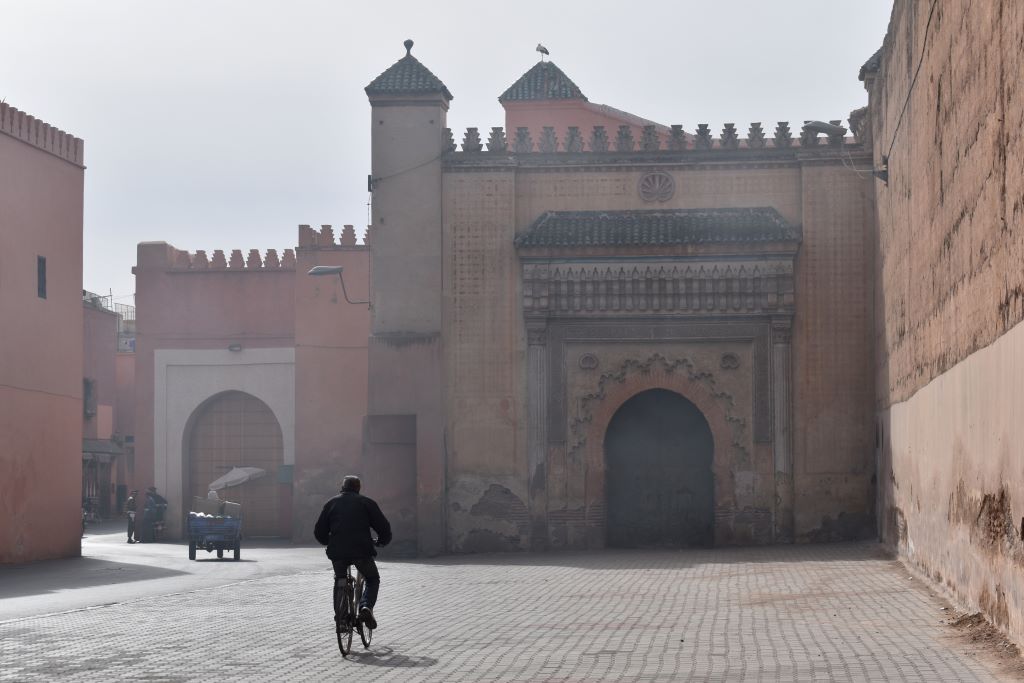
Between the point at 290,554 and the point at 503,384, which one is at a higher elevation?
the point at 503,384

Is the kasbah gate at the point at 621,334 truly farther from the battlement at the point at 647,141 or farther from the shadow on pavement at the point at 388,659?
the shadow on pavement at the point at 388,659

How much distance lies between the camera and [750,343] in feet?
70.3

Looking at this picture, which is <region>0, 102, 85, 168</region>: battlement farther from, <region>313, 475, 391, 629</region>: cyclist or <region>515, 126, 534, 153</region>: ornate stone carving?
<region>313, 475, 391, 629</region>: cyclist

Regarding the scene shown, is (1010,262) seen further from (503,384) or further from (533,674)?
(503,384)

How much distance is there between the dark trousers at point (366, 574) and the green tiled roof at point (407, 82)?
1257 cm

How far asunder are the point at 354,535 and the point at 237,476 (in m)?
20.8

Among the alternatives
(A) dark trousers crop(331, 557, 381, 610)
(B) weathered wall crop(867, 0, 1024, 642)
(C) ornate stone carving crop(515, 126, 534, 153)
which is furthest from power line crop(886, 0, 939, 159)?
(A) dark trousers crop(331, 557, 381, 610)

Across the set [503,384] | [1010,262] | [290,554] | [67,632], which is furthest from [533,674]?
[290,554]

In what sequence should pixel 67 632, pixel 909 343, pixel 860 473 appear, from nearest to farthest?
pixel 67 632
pixel 909 343
pixel 860 473

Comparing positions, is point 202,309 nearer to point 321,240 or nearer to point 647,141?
point 321,240

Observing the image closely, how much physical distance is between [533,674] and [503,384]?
12.8 meters

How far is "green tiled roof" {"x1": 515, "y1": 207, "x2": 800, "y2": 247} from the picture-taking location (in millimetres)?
21297

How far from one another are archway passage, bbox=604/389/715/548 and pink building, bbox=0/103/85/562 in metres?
8.17

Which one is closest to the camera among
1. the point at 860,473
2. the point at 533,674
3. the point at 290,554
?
the point at 533,674
